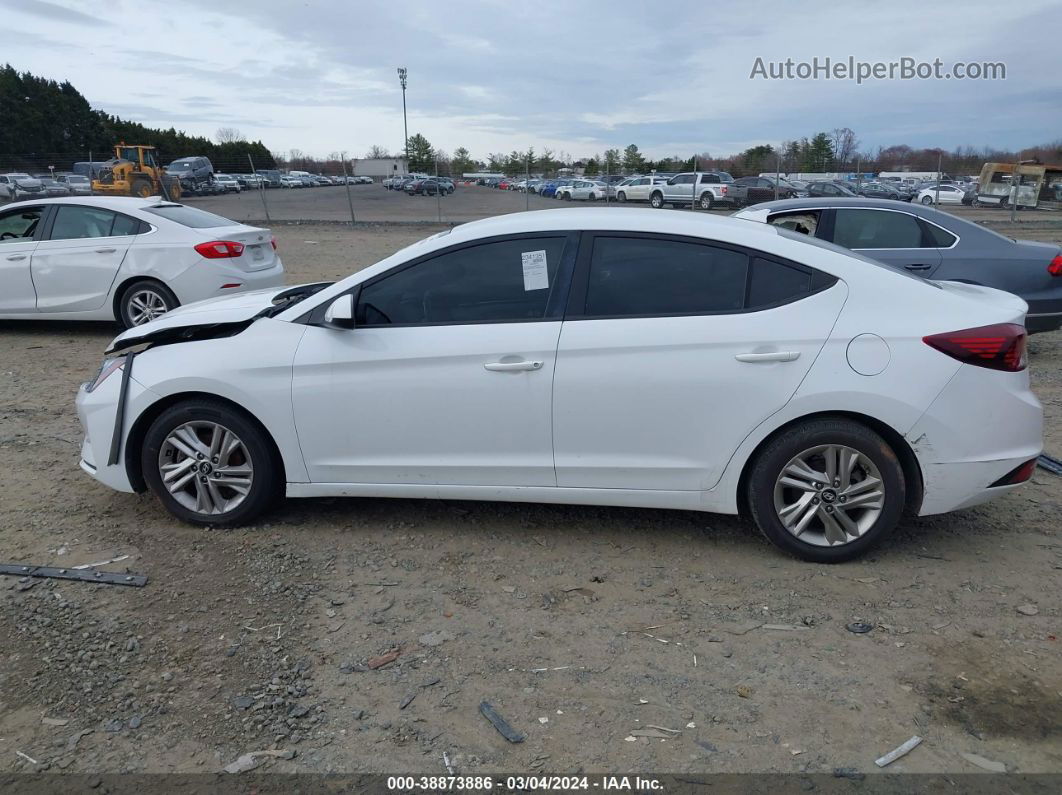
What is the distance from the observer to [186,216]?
929 centimetres

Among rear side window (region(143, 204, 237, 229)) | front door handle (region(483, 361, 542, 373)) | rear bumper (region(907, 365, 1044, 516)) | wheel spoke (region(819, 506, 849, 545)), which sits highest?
rear side window (region(143, 204, 237, 229))

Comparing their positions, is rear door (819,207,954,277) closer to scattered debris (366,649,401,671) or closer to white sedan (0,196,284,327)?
scattered debris (366,649,401,671)

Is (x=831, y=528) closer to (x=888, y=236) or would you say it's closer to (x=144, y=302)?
(x=888, y=236)

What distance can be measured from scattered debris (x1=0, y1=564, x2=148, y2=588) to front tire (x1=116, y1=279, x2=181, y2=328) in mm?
5264

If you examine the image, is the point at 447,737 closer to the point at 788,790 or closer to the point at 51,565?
the point at 788,790

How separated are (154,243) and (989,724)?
849 centimetres

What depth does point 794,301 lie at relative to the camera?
398 cm

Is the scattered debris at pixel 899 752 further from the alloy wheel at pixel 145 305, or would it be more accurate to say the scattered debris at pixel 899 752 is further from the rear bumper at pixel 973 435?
the alloy wheel at pixel 145 305

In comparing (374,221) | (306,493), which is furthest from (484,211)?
(306,493)

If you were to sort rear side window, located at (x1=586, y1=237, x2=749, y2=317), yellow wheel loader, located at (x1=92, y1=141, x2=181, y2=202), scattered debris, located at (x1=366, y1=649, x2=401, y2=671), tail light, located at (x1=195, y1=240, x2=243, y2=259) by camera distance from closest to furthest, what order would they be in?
1. scattered debris, located at (x1=366, y1=649, x2=401, y2=671)
2. rear side window, located at (x1=586, y1=237, x2=749, y2=317)
3. tail light, located at (x1=195, y1=240, x2=243, y2=259)
4. yellow wheel loader, located at (x1=92, y1=141, x2=181, y2=202)

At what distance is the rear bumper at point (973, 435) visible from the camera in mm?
3824

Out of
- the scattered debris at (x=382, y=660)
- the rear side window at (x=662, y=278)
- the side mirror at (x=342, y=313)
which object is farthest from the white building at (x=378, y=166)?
the scattered debris at (x=382, y=660)

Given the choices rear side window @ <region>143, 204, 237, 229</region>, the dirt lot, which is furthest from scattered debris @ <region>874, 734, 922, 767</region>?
rear side window @ <region>143, 204, 237, 229</region>

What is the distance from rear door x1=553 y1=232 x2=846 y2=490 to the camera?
3916 millimetres
